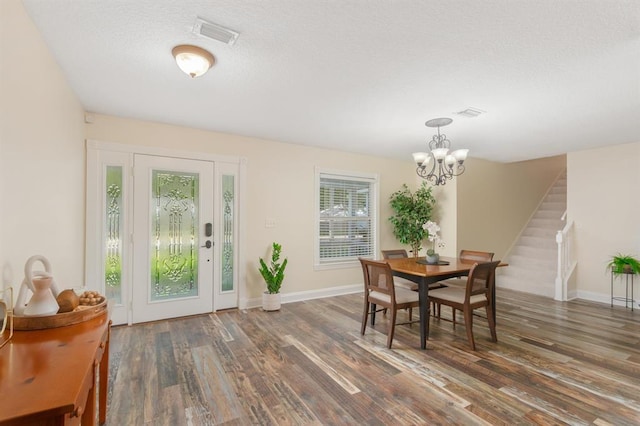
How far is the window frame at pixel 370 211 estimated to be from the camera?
16.4 feet

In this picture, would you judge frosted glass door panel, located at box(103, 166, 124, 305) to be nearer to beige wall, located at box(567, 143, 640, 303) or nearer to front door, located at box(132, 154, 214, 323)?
front door, located at box(132, 154, 214, 323)

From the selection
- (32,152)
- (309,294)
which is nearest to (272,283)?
(309,294)

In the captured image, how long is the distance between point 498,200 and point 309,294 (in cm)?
423

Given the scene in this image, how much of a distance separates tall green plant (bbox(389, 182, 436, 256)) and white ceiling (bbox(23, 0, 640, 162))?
187 cm

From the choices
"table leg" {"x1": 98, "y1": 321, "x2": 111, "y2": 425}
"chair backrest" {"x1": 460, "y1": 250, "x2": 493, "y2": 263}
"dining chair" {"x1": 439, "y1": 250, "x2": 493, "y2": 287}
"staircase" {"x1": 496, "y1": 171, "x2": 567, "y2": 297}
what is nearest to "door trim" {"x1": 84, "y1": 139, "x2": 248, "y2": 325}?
"table leg" {"x1": 98, "y1": 321, "x2": 111, "y2": 425}

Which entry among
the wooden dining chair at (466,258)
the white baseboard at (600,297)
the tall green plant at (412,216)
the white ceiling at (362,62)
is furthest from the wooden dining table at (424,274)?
the white baseboard at (600,297)

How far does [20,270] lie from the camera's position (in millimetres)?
1738

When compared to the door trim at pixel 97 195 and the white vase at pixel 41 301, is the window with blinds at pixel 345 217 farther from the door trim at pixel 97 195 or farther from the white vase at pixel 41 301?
the white vase at pixel 41 301

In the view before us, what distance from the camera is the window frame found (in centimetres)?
500

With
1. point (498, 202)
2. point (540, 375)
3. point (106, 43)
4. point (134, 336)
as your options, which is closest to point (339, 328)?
point (540, 375)

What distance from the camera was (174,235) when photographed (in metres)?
3.89

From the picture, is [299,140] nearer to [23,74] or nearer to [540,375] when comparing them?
[23,74]

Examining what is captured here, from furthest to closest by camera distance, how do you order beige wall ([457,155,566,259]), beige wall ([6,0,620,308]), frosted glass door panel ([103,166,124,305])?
1. beige wall ([457,155,566,259])
2. frosted glass door panel ([103,166,124,305])
3. beige wall ([6,0,620,308])

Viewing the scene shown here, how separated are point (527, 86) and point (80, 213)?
458 cm
